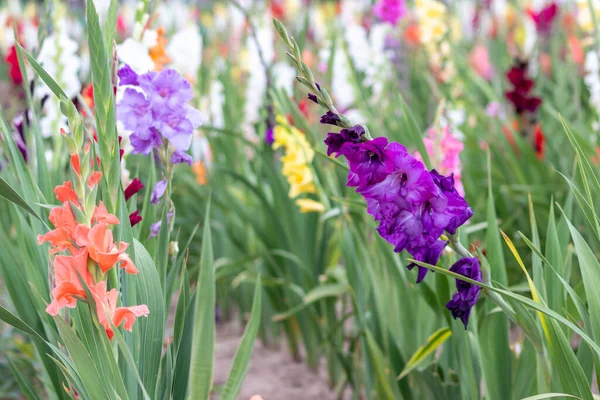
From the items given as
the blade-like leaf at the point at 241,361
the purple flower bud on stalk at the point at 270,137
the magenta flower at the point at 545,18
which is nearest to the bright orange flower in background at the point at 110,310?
the blade-like leaf at the point at 241,361

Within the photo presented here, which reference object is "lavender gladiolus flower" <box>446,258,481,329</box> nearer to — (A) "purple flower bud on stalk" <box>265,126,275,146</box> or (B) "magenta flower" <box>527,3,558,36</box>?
(A) "purple flower bud on stalk" <box>265,126,275,146</box>

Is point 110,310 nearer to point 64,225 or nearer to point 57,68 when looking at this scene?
point 64,225

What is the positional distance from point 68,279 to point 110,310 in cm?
7

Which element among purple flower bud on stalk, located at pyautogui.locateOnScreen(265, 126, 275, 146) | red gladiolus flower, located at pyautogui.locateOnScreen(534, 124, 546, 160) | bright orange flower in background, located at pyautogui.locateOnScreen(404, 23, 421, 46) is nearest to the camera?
purple flower bud on stalk, located at pyautogui.locateOnScreen(265, 126, 275, 146)

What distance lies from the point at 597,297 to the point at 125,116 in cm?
85

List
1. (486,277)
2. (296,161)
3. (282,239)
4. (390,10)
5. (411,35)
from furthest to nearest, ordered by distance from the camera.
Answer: (411,35)
(390,10)
(282,239)
(296,161)
(486,277)

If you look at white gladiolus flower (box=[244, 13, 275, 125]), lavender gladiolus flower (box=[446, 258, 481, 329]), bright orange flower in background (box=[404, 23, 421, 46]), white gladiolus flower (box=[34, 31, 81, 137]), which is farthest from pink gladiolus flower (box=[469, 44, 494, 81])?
lavender gladiolus flower (box=[446, 258, 481, 329])

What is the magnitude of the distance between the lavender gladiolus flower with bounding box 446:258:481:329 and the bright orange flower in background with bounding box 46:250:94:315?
21.4 inches

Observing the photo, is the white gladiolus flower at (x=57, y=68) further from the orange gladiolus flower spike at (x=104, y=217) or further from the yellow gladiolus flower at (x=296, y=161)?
the orange gladiolus flower spike at (x=104, y=217)

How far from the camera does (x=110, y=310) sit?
0.96 meters

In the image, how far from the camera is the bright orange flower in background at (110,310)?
0.94 metres

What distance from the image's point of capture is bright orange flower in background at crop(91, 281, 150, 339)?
3.08 feet

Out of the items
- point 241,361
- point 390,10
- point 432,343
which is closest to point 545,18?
point 390,10

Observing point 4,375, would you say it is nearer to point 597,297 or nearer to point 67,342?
point 67,342
